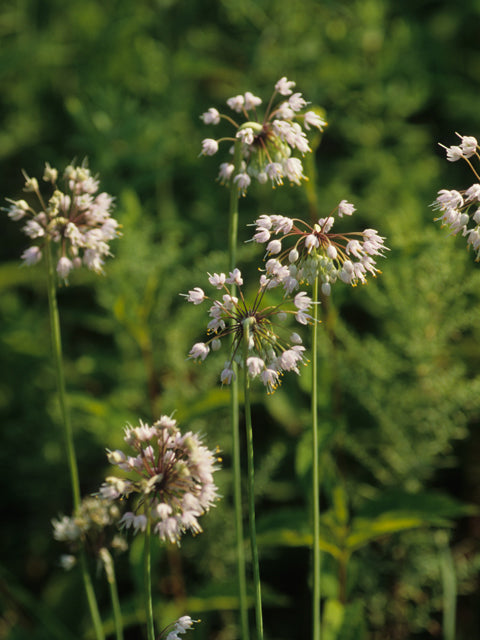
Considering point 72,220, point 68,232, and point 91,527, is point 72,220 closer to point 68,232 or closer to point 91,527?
point 68,232

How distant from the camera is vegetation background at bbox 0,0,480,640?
3576 mm

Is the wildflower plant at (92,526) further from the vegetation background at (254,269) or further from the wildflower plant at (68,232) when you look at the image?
the vegetation background at (254,269)

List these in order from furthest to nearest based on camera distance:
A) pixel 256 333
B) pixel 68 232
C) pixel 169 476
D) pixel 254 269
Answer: pixel 254 269 → pixel 68 232 → pixel 256 333 → pixel 169 476

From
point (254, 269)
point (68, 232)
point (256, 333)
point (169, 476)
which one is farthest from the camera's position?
point (254, 269)

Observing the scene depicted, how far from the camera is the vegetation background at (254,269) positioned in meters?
3.58

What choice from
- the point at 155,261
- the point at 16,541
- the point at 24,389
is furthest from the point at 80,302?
the point at 16,541

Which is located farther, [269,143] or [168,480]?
[269,143]

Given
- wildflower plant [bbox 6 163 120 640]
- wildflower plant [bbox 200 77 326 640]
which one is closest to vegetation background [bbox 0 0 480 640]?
wildflower plant [bbox 200 77 326 640]

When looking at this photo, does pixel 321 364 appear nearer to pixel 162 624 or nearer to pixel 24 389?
pixel 162 624

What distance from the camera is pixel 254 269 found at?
5.18m

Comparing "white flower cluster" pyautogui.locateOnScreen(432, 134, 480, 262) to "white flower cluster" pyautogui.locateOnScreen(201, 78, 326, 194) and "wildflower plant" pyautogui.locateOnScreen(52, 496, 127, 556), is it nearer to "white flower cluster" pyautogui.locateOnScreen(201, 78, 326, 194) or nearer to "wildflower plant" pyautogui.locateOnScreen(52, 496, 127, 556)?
"white flower cluster" pyautogui.locateOnScreen(201, 78, 326, 194)

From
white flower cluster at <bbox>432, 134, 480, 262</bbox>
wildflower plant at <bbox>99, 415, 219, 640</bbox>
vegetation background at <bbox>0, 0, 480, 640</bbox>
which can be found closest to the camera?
wildflower plant at <bbox>99, 415, 219, 640</bbox>

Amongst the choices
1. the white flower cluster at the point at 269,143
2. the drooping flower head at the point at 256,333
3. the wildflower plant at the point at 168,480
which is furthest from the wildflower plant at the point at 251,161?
the wildflower plant at the point at 168,480

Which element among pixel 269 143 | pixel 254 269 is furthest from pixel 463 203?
pixel 254 269
